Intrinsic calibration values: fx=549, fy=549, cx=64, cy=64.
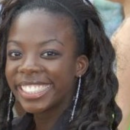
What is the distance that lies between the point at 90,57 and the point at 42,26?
10.2 inches

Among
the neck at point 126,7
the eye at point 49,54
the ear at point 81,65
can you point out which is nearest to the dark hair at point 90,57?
the ear at point 81,65

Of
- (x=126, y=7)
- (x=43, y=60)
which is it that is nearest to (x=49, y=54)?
(x=43, y=60)

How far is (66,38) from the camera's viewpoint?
7.02 ft

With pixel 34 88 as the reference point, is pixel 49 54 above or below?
above

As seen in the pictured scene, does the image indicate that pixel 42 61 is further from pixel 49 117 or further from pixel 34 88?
pixel 49 117

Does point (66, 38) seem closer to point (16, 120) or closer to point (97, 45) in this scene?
point (97, 45)

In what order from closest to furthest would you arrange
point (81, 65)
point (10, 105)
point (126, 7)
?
point (81, 65) → point (10, 105) → point (126, 7)

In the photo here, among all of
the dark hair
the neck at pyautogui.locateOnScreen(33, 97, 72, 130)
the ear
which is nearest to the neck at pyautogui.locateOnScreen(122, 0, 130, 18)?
the dark hair

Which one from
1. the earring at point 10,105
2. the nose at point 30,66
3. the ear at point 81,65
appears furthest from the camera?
the earring at point 10,105

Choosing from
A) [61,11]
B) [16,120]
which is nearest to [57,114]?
[16,120]

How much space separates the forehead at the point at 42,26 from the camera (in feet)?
6.91

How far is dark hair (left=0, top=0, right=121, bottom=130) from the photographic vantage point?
7.18 feet

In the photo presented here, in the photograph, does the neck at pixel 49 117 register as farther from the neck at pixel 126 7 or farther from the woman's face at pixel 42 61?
the neck at pixel 126 7

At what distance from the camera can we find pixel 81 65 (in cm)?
220
